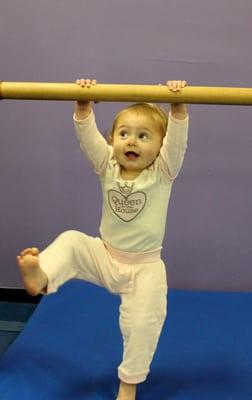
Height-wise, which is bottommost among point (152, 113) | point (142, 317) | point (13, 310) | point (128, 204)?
point (13, 310)

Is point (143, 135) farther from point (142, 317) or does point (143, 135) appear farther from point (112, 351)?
point (112, 351)

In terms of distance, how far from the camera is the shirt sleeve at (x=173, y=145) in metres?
1.33

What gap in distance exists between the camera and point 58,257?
135 centimetres

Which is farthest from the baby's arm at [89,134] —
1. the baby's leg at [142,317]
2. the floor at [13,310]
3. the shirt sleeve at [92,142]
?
the floor at [13,310]

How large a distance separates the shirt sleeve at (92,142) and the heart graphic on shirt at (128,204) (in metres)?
0.08

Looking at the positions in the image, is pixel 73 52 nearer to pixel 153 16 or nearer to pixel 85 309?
pixel 153 16

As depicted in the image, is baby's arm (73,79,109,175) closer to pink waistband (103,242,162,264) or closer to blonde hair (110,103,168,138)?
blonde hair (110,103,168,138)

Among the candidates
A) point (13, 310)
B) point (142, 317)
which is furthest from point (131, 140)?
point (13, 310)

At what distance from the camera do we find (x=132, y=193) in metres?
1.39

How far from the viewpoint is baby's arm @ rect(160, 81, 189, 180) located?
4.35 feet

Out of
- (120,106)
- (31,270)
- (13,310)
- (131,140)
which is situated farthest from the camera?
(13,310)

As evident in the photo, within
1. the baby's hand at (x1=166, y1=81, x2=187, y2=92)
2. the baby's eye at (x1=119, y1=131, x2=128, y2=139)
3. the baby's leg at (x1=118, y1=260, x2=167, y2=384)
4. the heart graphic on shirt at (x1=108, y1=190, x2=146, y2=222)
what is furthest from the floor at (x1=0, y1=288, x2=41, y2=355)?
the baby's hand at (x1=166, y1=81, x2=187, y2=92)

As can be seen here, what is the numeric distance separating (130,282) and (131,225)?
143 millimetres

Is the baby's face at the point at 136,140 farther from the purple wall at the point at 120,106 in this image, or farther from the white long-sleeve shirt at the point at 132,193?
the purple wall at the point at 120,106
